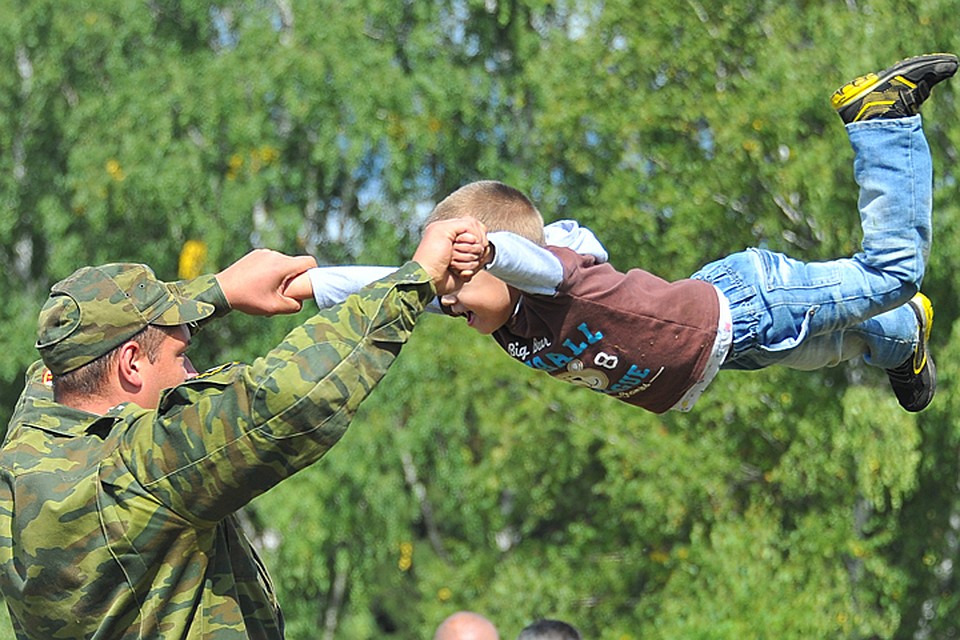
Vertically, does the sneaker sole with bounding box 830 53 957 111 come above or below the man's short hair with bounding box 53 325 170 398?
below

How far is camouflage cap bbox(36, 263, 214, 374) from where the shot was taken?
122 inches

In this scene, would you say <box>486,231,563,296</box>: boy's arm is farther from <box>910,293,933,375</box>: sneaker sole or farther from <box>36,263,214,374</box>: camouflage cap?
<box>910,293,933,375</box>: sneaker sole

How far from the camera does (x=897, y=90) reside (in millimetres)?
4027

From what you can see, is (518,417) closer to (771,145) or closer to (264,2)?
(771,145)

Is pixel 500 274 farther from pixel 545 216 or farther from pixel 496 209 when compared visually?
pixel 545 216

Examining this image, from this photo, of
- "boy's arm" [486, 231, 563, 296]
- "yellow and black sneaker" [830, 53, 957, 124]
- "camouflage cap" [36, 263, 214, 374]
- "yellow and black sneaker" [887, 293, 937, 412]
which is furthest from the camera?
"yellow and black sneaker" [887, 293, 937, 412]

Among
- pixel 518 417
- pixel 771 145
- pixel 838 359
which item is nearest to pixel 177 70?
pixel 518 417

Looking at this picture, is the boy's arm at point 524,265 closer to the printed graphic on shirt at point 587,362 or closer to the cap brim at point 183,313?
the printed graphic on shirt at point 587,362

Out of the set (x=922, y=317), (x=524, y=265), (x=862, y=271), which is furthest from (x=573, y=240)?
(x=922, y=317)

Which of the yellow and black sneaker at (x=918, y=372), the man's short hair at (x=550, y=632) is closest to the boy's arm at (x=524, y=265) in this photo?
the yellow and black sneaker at (x=918, y=372)

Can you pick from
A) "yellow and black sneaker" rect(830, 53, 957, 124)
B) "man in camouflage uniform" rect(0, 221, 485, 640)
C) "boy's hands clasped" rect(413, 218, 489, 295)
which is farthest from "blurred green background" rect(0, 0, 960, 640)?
"man in camouflage uniform" rect(0, 221, 485, 640)

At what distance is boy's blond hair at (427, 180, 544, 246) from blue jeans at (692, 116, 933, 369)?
65 centimetres

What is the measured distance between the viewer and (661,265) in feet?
47.9

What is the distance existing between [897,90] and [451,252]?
162 cm
